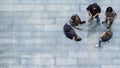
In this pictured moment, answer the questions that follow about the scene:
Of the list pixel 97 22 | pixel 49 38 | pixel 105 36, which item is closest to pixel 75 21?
pixel 97 22

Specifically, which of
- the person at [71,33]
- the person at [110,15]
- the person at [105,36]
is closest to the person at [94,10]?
the person at [110,15]

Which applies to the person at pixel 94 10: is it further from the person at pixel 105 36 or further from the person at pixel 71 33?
the person at pixel 71 33

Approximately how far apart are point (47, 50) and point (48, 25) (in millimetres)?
1203

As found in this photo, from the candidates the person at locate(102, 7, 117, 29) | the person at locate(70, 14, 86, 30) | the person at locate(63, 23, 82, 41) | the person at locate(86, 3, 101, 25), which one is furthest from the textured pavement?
the person at locate(86, 3, 101, 25)

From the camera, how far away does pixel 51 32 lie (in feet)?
61.2

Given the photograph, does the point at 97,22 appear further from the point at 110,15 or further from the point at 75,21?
the point at 75,21

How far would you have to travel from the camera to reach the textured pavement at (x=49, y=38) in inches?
719

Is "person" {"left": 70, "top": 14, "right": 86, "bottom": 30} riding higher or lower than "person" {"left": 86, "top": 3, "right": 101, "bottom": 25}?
lower

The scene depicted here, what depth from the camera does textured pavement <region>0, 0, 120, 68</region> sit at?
1827 centimetres

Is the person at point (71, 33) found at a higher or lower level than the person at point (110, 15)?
lower

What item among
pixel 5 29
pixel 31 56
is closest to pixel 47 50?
pixel 31 56

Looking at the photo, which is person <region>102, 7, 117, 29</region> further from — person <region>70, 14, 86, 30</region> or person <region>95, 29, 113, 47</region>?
person <region>70, 14, 86, 30</region>

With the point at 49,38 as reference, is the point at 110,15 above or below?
above

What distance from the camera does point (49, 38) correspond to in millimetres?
18562
